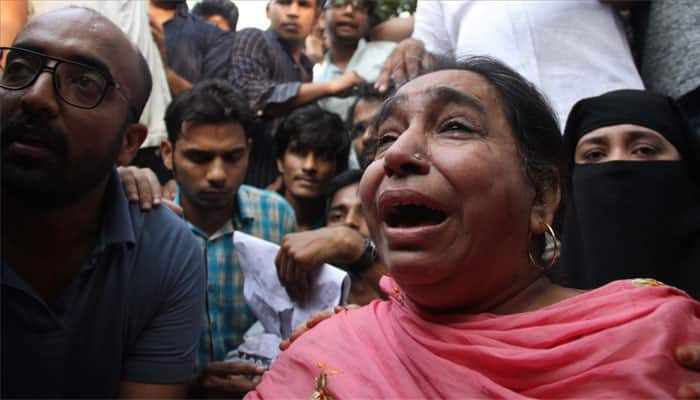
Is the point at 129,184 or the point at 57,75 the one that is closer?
the point at 57,75

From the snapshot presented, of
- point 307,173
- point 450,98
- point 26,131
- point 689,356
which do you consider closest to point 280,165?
point 307,173

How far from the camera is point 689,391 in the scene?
4.29ft

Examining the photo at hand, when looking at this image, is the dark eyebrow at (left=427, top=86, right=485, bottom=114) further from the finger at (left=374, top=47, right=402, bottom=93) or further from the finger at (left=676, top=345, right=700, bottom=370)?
the finger at (left=374, top=47, right=402, bottom=93)

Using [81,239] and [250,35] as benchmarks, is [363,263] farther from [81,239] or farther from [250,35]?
[250,35]

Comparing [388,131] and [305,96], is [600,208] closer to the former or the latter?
[388,131]

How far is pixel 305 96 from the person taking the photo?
14.2 feet

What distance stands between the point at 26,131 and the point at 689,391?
1.90m

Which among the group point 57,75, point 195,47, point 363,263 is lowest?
point 363,263

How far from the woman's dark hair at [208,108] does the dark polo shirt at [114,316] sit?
1.20 metres

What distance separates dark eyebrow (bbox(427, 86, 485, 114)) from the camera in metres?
1.67

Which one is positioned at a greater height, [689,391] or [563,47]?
[563,47]

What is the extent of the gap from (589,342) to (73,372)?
161 centimetres

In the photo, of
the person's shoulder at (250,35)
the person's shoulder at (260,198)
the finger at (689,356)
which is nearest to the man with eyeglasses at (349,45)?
the person's shoulder at (250,35)

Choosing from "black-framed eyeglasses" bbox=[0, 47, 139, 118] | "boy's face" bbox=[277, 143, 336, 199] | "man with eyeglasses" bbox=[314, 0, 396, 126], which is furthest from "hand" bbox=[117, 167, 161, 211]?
"man with eyeglasses" bbox=[314, 0, 396, 126]
